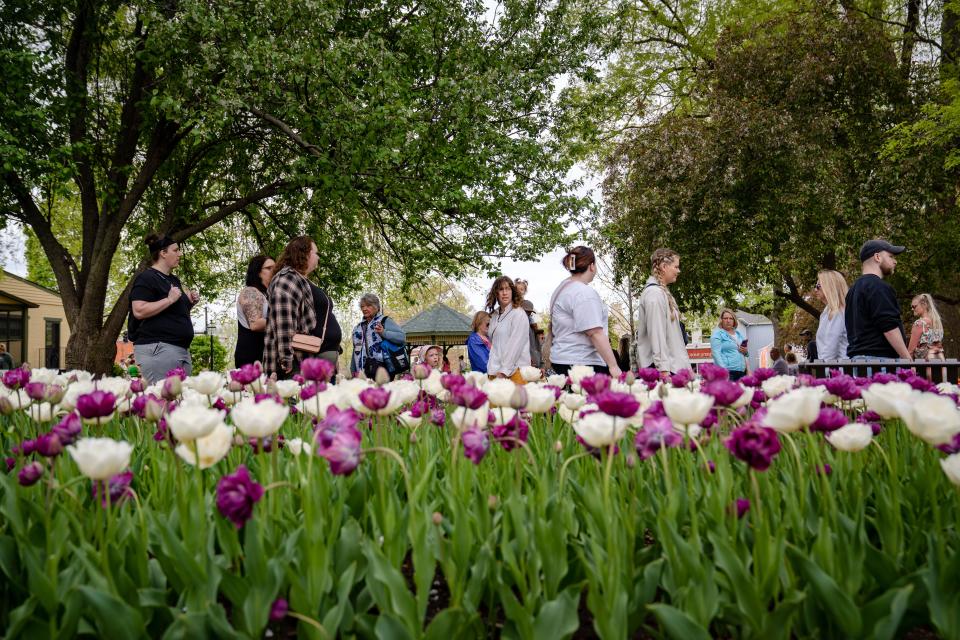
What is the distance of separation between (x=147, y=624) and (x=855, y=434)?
1.67 metres

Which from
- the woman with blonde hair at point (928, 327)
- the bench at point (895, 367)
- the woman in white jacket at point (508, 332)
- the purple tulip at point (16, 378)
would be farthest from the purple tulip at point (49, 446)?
the woman with blonde hair at point (928, 327)

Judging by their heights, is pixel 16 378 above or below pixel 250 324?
below

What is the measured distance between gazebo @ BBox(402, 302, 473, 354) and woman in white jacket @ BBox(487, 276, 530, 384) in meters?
9.34

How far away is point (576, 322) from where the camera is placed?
16.5 feet

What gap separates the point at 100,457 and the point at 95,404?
2.16 ft

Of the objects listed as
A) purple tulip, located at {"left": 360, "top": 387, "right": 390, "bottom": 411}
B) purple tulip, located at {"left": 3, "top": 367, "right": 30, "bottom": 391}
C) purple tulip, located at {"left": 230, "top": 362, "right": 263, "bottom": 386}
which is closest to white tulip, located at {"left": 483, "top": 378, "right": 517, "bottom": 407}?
purple tulip, located at {"left": 360, "top": 387, "right": 390, "bottom": 411}

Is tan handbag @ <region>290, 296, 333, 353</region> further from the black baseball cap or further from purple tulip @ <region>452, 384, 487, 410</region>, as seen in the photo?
the black baseball cap

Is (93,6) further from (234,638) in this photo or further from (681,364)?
(234,638)

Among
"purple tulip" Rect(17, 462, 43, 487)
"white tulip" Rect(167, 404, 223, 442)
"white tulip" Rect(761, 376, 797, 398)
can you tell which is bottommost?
"purple tulip" Rect(17, 462, 43, 487)

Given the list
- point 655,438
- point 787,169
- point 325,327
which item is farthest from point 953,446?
point 787,169

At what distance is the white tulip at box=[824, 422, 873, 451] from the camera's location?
5.71 ft

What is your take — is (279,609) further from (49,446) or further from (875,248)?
(875,248)

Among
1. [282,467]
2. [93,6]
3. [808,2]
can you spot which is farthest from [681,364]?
[808,2]

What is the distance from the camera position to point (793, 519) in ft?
5.63
